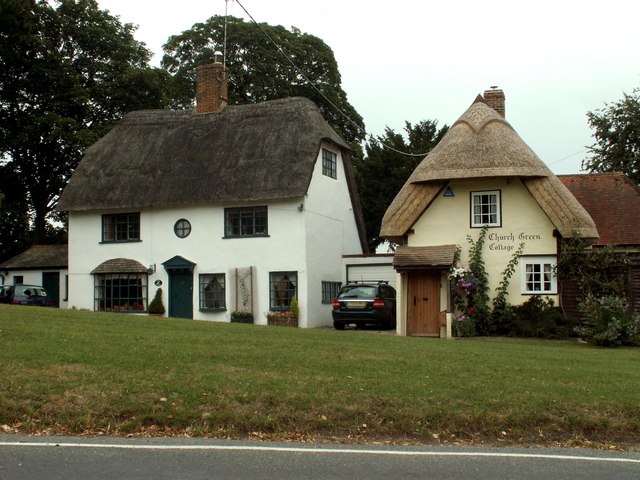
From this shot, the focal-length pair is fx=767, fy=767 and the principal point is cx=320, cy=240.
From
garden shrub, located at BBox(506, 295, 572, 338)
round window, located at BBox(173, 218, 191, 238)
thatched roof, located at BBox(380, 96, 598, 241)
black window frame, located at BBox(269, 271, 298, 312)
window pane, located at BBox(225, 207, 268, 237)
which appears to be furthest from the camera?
round window, located at BBox(173, 218, 191, 238)

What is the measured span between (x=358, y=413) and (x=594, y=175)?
23.2 metres

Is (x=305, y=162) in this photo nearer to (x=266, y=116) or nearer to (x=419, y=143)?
(x=266, y=116)

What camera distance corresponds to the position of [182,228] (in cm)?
3078

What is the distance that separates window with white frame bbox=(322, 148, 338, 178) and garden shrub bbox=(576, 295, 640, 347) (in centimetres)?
1371

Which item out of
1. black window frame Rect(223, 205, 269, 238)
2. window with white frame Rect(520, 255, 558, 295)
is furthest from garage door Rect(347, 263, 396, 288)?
window with white frame Rect(520, 255, 558, 295)

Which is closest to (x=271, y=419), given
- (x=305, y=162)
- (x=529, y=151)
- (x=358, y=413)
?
(x=358, y=413)

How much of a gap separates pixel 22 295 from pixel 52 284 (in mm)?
3306

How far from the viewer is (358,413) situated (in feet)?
31.1

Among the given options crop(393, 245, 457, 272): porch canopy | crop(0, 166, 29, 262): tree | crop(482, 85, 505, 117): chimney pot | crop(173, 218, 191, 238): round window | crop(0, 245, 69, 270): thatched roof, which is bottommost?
crop(393, 245, 457, 272): porch canopy

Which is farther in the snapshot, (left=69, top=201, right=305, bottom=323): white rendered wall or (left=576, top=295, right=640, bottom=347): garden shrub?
(left=69, top=201, right=305, bottom=323): white rendered wall

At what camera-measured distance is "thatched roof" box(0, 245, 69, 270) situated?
3850cm

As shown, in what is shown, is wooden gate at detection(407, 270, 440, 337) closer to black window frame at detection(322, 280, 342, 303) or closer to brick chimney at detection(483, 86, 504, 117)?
black window frame at detection(322, 280, 342, 303)

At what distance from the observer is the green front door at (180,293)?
3033 cm

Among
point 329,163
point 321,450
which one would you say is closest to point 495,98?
point 329,163
